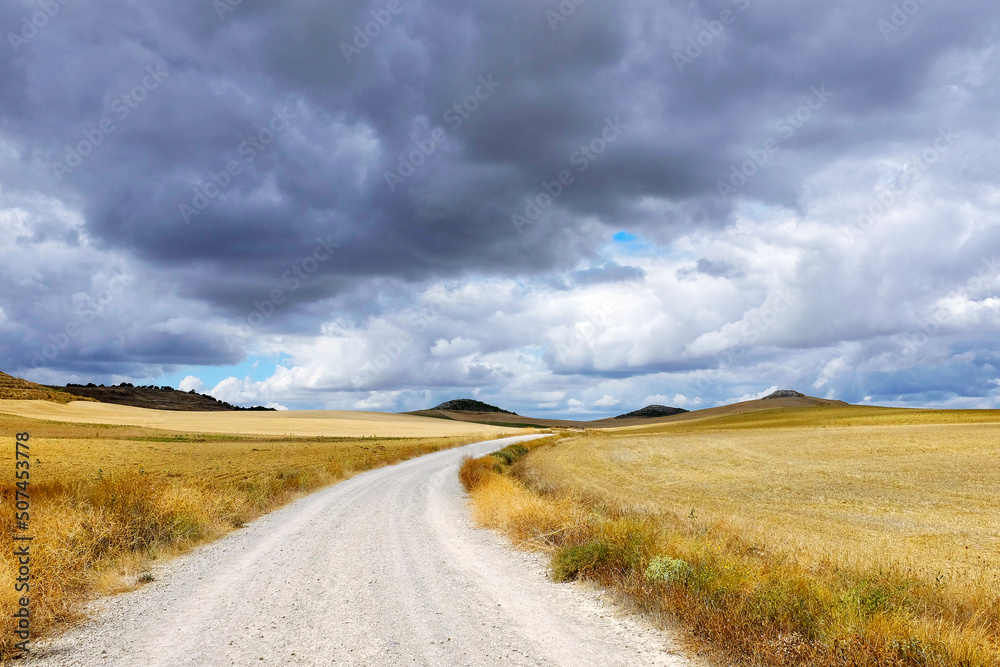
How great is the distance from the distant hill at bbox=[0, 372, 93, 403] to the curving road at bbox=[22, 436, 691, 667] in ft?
472

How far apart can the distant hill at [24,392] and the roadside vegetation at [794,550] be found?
136 meters

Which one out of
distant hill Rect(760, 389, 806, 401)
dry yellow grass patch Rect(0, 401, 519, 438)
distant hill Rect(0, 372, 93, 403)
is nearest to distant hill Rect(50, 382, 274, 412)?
distant hill Rect(0, 372, 93, 403)

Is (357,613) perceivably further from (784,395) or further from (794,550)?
(784,395)

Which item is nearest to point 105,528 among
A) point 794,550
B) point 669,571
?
point 669,571

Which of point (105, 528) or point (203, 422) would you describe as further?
point (203, 422)

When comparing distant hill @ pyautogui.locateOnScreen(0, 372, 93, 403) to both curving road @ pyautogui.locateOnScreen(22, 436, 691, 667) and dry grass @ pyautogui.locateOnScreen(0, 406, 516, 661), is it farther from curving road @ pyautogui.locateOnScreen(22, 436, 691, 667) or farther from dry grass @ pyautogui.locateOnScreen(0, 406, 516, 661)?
curving road @ pyautogui.locateOnScreen(22, 436, 691, 667)

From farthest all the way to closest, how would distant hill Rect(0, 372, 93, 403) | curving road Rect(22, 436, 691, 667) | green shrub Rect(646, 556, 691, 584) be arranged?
1. distant hill Rect(0, 372, 93, 403)
2. green shrub Rect(646, 556, 691, 584)
3. curving road Rect(22, 436, 691, 667)

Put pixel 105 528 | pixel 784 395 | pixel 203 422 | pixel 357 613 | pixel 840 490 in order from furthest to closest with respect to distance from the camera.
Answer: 1. pixel 784 395
2. pixel 203 422
3. pixel 840 490
4. pixel 105 528
5. pixel 357 613

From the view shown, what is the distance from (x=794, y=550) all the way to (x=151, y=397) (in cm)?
19395

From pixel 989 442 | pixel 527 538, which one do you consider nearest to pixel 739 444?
pixel 989 442

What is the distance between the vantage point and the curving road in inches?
277

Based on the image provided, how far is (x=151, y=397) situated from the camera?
172 metres

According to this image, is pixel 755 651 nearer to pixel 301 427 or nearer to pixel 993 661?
pixel 993 661

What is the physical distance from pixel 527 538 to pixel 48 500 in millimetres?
10351
